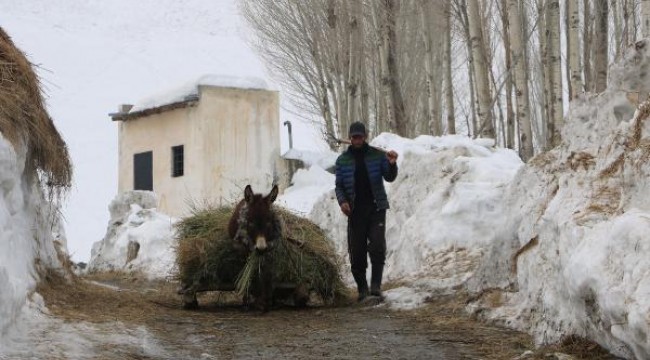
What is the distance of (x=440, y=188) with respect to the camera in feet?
43.8

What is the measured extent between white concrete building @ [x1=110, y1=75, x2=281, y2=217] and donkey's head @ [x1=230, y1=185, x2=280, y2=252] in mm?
22460

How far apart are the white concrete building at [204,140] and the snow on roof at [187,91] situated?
0.12ft

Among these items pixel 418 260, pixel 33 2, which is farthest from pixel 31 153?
pixel 33 2

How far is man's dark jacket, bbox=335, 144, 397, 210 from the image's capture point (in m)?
10.6

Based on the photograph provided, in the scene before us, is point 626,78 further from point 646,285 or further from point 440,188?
point 440,188

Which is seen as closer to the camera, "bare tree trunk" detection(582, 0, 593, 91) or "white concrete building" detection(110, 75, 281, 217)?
"bare tree trunk" detection(582, 0, 593, 91)

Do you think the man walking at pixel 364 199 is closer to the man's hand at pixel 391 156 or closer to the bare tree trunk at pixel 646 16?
the man's hand at pixel 391 156

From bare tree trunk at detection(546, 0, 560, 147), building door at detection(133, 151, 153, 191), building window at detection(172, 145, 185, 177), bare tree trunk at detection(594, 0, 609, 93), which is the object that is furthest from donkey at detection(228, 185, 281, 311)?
building door at detection(133, 151, 153, 191)

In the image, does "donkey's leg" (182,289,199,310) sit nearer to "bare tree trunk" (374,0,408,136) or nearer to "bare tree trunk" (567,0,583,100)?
"bare tree trunk" (567,0,583,100)

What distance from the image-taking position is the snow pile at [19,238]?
6227 millimetres

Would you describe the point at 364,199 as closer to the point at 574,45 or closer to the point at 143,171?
the point at 574,45

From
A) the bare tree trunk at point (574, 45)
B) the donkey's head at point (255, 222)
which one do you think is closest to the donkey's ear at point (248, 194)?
the donkey's head at point (255, 222)

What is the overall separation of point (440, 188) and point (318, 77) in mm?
22196

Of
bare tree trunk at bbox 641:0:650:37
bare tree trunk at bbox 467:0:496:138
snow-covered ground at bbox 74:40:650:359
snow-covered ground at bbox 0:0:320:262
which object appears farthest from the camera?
snow-covered ground at bbox 0:0:320:262
